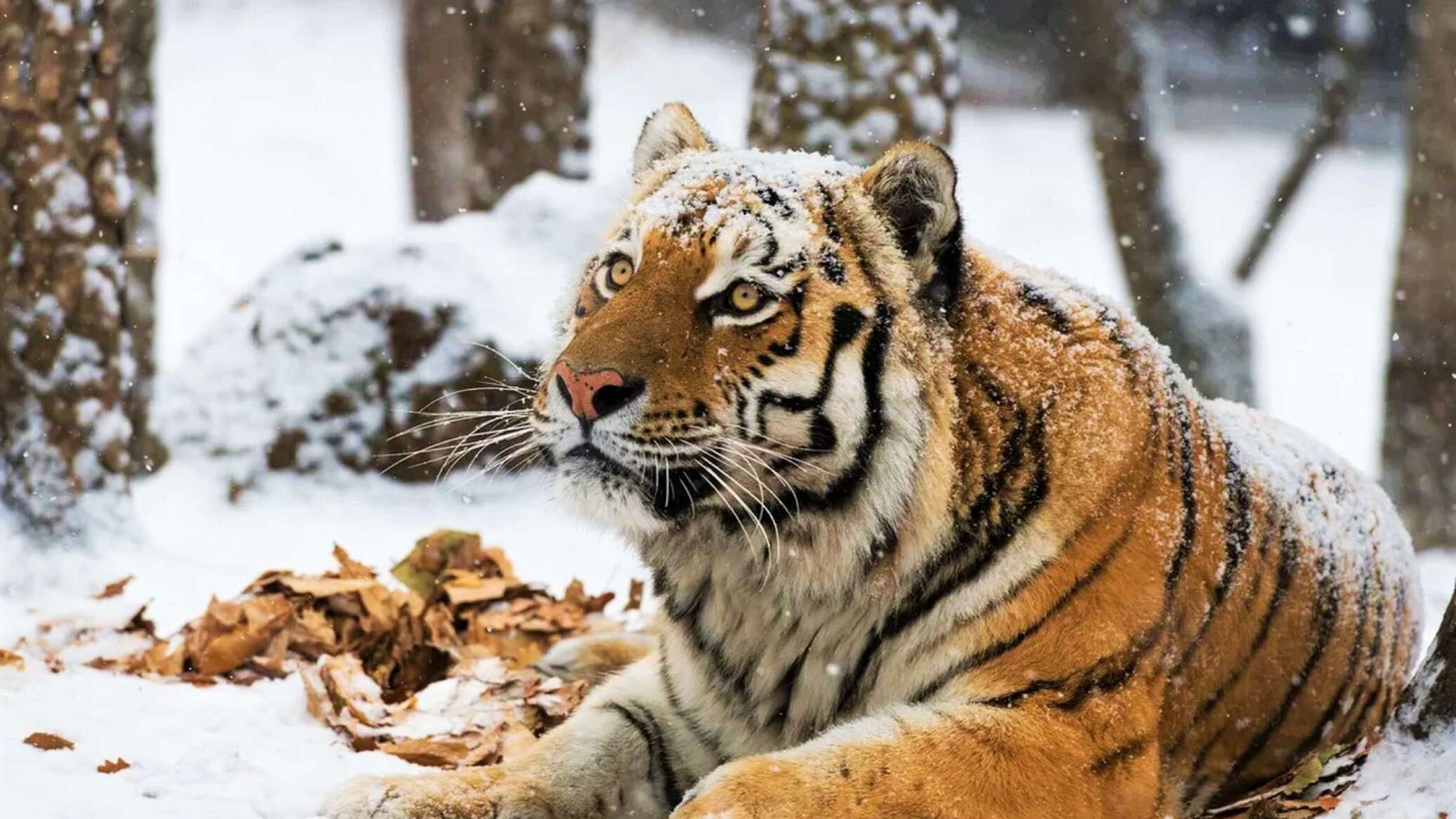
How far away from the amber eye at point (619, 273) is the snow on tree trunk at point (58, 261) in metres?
2.45

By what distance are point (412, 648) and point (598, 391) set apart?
1.58 meters

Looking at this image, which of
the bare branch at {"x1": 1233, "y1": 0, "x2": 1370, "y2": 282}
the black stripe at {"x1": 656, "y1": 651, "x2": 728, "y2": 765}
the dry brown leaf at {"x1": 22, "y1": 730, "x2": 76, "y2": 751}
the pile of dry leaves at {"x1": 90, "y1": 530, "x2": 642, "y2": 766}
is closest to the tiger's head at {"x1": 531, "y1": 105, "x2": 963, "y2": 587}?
the black stripe at {"x1": 656, "y1": 651, "x2": 728, "y2": 765}

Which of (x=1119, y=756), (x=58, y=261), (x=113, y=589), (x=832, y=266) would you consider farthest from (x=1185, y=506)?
(x=58, y=261)

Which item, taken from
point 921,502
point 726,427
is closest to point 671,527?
point 726,427

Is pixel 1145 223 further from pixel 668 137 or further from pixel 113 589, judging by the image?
pixel 113 589

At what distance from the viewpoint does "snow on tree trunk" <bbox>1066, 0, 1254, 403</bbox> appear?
8.55 m

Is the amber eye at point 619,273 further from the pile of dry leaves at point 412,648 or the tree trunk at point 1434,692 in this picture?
the tree trunk at point 1434,692

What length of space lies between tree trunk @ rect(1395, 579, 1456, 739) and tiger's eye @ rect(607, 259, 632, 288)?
64.2 inches

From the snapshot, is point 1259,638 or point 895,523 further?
point 1259,638

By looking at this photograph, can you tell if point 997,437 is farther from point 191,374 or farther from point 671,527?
point 191,374

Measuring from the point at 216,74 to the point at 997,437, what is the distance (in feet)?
74.2

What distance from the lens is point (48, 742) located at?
2848mm

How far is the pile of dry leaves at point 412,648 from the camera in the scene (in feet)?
10.9

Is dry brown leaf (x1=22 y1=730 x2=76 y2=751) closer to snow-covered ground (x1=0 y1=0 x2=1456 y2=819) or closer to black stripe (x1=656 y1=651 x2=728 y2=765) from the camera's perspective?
snow-covered ground (x1=0 y1=0 x2=1456 y2=819)
